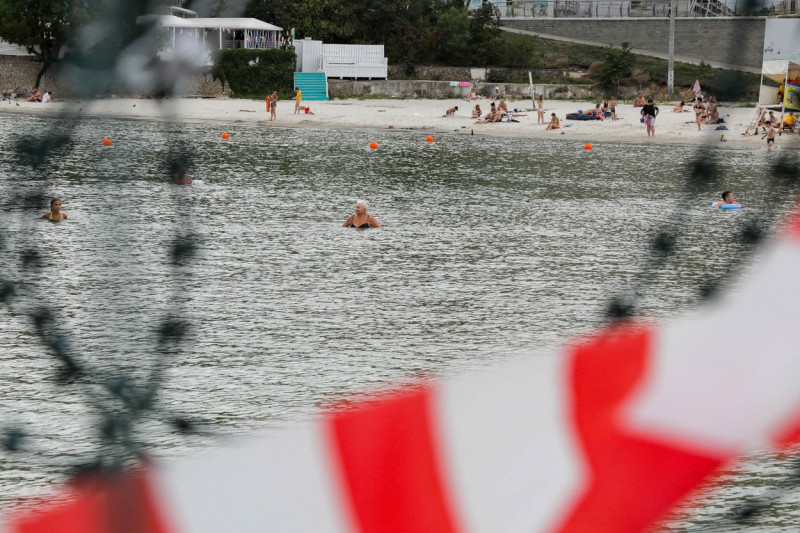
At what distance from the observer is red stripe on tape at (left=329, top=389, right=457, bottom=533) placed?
6.84 feet

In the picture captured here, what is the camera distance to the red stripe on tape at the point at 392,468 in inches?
82.1

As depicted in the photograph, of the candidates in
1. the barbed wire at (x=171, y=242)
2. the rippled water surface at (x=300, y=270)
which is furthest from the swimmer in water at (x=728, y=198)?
the barbed wire at (x=171, y=242)

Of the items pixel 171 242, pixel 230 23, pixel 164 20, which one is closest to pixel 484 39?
pixel 171 242

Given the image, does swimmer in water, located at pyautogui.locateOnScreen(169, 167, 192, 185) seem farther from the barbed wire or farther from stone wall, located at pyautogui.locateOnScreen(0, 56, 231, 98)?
stone wall, located at pyautogui.locateOnScreen(0, 56, 231, 98)

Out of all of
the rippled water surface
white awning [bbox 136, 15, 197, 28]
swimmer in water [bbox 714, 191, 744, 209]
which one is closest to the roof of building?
white awning [bbox 136, 15, 197, 28]

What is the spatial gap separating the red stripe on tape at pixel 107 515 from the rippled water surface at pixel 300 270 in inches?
16.4

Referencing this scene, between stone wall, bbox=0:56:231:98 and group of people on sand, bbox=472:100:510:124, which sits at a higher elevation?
stone wall, bbox=0:56:231:98

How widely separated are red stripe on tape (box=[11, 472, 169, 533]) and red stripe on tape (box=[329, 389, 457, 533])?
0.46 m

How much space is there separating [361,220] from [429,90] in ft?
119

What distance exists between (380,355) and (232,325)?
3196 mm

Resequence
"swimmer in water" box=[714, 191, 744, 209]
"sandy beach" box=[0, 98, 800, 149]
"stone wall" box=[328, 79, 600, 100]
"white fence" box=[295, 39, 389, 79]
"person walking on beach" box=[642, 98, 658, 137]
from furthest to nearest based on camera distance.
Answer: "stone wall" box=[328, 79, 600, 100] → "white fence" box=[295, 39, 389, 79] → "sandy beach" box=[0, 98, 800, 149] → "person walking on beach" box=[642, 98, 658, 137] → "swimmer in water" box=[714, 191, 744, 209]

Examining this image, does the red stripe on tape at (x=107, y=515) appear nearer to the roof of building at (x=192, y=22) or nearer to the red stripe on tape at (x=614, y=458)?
the red stripe on tape at (x=614, y=458)

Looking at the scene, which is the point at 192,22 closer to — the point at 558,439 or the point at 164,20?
the point at 164,20

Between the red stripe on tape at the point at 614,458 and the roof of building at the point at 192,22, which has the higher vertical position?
the roof of building at the point at 192,22
